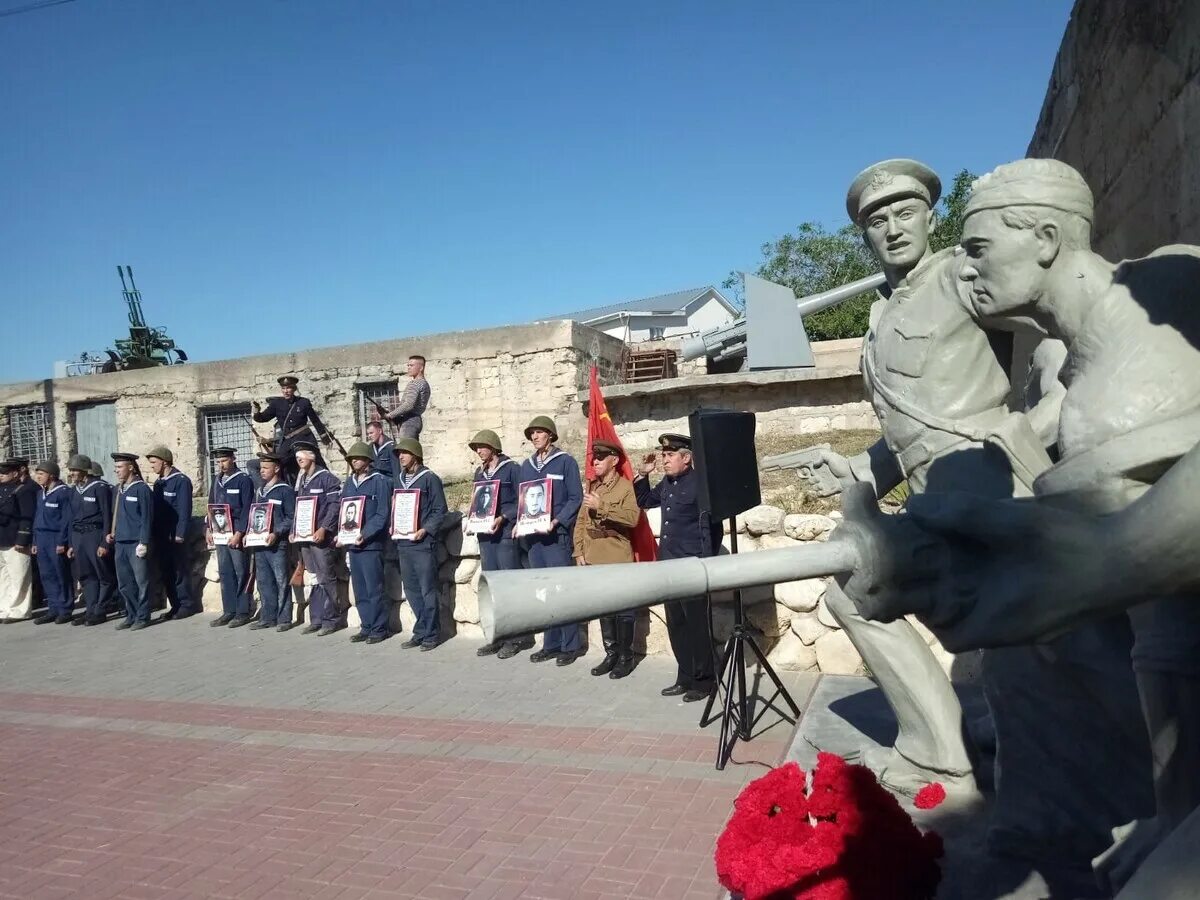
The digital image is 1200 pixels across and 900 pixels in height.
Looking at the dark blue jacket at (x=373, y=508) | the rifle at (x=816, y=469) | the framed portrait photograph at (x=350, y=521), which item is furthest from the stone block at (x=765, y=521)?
the framed portrait photograph at (x=350, y=521)

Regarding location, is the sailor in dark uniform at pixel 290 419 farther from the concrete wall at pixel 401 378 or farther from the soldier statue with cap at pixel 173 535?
the concrete wall at pixel 401 378

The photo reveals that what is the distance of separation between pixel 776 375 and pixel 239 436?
9.66 m

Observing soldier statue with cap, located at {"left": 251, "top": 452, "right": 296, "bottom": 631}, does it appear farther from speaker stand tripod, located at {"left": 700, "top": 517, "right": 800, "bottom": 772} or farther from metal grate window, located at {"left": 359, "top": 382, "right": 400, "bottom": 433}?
speaker stand tripod, located at {"left": 700, "top": 517, "right": 800, "bottom": 772}

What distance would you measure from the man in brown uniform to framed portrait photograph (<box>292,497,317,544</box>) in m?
3.22

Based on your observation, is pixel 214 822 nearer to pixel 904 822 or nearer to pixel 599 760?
pixel 599 760

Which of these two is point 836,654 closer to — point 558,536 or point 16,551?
point 558,536

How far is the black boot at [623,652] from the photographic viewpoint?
22.7 feet

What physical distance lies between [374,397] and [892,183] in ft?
41.7

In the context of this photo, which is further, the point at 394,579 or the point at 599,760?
Result: the point at 394,579

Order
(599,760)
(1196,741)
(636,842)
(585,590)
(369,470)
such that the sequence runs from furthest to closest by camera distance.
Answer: (369,470) → (599,760) → (636,842) → (1196,741) → (585,590)

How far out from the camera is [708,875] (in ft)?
12.0

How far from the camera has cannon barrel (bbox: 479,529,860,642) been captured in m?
1.14

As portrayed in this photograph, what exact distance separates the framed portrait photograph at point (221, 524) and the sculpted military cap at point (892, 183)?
8296mm

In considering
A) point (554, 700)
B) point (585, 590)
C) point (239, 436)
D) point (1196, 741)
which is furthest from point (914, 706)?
point (239, 436)
